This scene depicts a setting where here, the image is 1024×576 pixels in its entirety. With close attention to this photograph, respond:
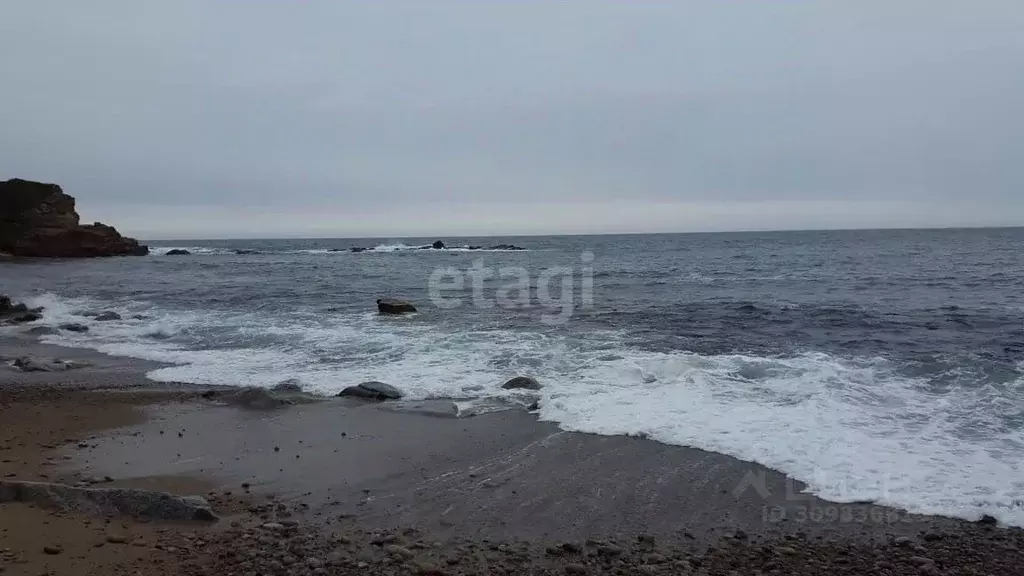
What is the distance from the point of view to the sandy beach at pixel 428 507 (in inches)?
187

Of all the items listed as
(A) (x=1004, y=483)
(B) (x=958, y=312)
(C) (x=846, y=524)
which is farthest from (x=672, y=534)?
(B) (x=958, y=312)

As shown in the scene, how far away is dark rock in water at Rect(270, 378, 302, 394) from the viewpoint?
10.1 meters

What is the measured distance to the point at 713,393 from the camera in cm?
970

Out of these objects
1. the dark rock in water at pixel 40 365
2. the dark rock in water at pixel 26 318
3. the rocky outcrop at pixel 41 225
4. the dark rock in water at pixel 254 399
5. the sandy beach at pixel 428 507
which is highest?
the rocky outcrop at pixel 41 225

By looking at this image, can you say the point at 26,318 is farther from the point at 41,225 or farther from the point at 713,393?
the point at 41,225

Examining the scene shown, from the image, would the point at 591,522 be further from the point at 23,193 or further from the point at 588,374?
the point at 23,193

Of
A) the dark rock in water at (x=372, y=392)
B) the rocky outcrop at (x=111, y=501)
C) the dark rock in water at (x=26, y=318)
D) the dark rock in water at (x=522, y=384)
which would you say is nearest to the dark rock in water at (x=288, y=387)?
the dark rock in water at (x=372, y=392)

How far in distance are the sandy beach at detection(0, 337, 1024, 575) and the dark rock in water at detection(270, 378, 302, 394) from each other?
42.6 inches

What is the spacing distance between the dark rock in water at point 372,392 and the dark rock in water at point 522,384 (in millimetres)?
1771

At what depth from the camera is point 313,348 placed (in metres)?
14.1

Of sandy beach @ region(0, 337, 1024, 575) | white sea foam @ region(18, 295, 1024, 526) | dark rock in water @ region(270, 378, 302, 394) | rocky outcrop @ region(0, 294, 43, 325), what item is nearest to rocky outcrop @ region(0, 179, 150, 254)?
rocky outcrop @ region(0, 294, 43, 325)

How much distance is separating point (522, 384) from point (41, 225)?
5854 centimetres

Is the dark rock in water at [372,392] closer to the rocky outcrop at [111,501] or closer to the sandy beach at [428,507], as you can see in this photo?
the sandy beach at [428,507]

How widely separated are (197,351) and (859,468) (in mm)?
12732
